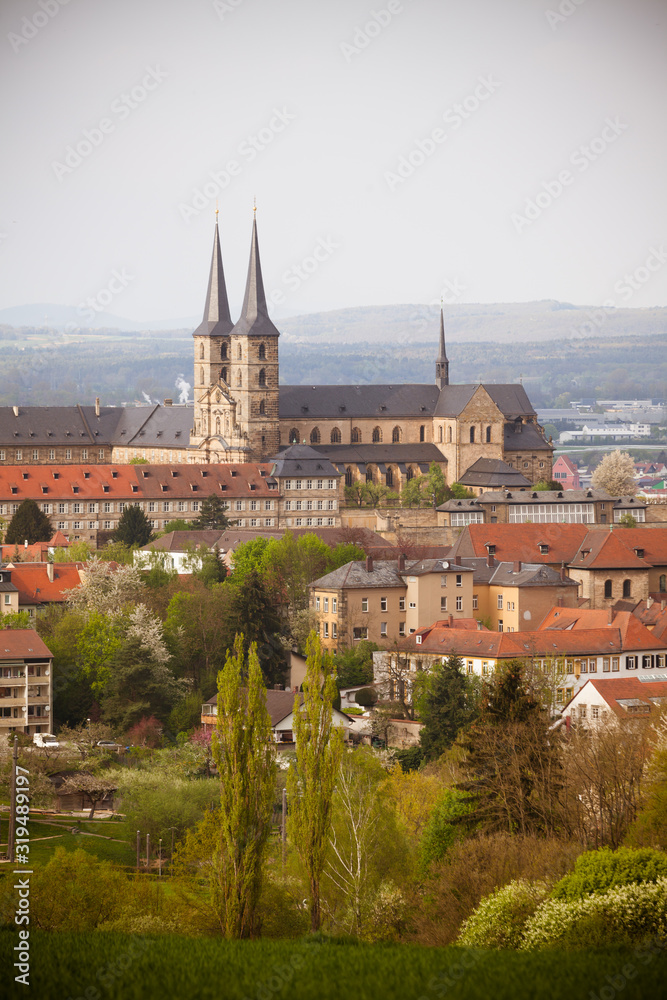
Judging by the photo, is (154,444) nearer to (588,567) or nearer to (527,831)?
(588,567)

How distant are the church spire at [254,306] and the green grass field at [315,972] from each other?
314ft

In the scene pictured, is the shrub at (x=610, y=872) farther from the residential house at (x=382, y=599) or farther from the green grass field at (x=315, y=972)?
the residential house at (x=382, y=599)

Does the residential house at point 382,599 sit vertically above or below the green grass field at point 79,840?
above

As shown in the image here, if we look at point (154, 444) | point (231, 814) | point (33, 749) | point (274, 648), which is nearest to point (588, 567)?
point (274, 648)

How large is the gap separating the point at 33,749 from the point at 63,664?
828 cm

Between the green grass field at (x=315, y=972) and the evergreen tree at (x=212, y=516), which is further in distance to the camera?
the evergreen tree at (x=212, y=516)

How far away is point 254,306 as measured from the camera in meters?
122

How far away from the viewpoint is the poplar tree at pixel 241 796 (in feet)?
106

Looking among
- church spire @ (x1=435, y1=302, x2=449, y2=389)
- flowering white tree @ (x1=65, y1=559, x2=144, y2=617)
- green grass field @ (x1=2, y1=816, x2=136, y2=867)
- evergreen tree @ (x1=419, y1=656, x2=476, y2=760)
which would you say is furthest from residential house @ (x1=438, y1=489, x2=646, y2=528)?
green grass field @ (x1=2, y1=816, x2=136, y2=867)

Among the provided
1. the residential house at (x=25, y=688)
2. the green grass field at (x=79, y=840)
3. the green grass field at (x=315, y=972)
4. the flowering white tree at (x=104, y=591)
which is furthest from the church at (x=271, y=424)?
the green grass field at (x=315, y=972)

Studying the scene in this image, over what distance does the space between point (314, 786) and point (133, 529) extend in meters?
65.0

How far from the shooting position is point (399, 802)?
146ft

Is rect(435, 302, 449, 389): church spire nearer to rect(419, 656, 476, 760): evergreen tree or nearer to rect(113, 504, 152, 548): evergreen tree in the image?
rect(113, 504, 152, 548): evergreen tree

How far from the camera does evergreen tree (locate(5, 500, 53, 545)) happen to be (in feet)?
317
